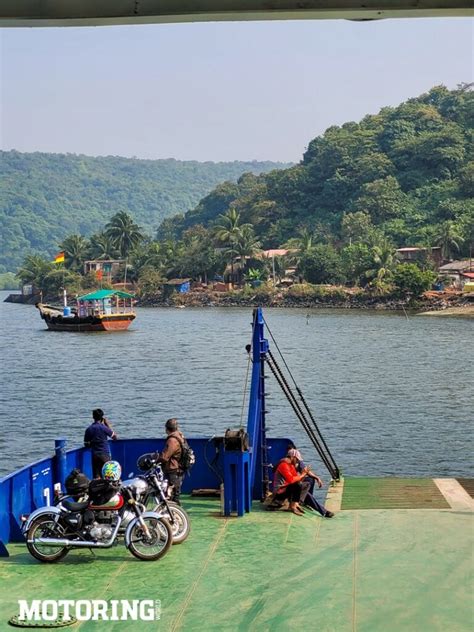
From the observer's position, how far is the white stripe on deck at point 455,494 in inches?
526

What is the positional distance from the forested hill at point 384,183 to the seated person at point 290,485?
11727 centimetres

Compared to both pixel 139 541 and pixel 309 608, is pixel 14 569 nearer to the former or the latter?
pixel 139 541

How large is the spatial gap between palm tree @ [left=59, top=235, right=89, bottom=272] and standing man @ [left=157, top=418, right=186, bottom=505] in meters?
146

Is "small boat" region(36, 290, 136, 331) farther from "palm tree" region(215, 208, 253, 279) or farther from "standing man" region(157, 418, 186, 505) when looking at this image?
"standing man" region(157, 418, 186, 505)

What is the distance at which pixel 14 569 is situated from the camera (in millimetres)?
10164

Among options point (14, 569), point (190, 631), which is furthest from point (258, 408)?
point (190, 631)

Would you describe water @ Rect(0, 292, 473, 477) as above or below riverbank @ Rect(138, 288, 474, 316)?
below

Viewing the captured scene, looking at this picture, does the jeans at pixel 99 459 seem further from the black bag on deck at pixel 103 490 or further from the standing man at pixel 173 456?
the black bag on deck at pixel 103 490

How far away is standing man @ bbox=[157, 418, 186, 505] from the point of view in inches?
456

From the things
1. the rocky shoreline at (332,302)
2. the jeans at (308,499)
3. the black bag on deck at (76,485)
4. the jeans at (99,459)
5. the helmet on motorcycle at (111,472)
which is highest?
the helmet on motorcycle at (111,472)

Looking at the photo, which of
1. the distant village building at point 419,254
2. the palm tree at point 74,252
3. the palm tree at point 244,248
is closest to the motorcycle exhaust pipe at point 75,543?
the distant village building at point 419,254

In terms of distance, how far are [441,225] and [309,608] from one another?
419 feet

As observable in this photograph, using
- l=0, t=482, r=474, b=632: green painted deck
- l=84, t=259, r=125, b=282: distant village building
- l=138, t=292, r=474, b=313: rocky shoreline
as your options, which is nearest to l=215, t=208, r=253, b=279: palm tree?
l=138, t=292, r=474, b=313: rocky shoreline

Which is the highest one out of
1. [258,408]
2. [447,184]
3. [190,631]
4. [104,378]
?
[447,184]
